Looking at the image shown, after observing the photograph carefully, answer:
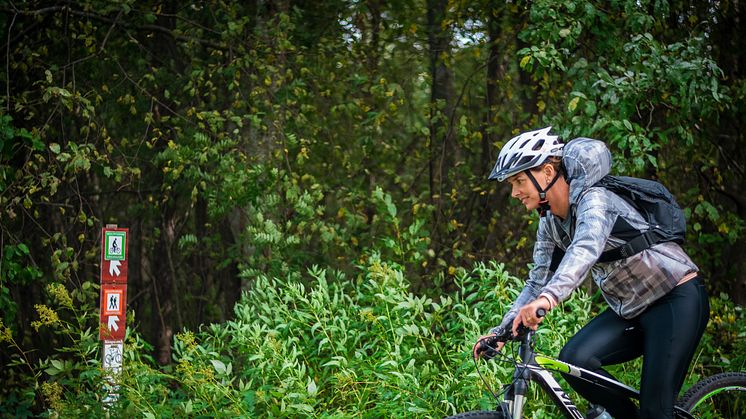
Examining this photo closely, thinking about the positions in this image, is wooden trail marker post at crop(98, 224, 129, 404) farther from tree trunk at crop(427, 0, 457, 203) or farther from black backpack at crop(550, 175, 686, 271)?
tree trunk at crop(427, 0, 457, 203)

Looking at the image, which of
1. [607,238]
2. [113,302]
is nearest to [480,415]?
[607,238]

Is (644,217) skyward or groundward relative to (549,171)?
groundward

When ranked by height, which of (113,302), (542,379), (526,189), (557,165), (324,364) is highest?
(557,165)

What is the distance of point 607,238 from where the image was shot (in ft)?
13.3

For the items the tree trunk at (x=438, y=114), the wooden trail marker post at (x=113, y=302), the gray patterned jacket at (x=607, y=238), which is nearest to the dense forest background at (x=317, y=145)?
the tree trunk at (x=438, y=114)

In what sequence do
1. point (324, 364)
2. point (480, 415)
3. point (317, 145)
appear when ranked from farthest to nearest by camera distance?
point (317, 145) → point (324, 364) → point (480, 415)

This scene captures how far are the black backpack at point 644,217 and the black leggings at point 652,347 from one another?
0.24 m

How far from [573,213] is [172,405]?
3.07m

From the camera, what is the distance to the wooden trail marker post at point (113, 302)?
5.92 m

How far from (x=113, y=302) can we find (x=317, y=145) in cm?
427

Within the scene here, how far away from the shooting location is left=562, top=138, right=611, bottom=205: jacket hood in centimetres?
406

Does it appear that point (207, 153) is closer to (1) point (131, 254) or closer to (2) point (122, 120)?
(2) point (122, 120)

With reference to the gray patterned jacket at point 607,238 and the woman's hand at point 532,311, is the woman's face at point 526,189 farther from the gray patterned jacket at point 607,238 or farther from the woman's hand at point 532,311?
the woman's hand at point 532,311

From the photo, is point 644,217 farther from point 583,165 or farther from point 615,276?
point 583,165
